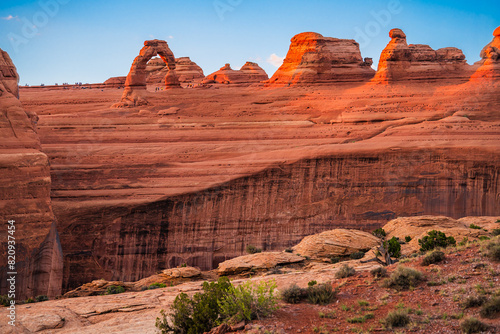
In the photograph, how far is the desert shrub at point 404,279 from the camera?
13656mm

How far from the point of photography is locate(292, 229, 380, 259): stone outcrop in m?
22.8

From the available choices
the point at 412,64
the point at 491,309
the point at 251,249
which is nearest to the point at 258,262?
the point at 251,249

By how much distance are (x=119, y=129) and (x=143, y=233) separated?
9976mm

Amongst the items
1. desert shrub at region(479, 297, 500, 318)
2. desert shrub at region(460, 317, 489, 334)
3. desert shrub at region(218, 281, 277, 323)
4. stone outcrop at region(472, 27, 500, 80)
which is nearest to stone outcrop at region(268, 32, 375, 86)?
stone outcrop at region(472, 27, 500, 80)

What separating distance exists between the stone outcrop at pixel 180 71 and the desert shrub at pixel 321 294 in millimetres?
57778

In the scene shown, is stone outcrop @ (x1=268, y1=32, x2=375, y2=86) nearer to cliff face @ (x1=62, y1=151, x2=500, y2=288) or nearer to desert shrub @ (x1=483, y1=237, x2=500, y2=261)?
cliff face @ (x1=62, y1=151, x2=500, y2=288)

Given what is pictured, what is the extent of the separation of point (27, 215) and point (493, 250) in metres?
19.0

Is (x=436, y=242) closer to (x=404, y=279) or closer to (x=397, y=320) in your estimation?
(x=404, y=279)

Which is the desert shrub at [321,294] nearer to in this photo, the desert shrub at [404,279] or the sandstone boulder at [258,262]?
the desert shrub at [404,279]

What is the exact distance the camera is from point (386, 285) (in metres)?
13.9

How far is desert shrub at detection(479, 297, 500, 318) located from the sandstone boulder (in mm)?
10725

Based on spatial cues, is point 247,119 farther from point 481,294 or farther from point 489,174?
point 481,294

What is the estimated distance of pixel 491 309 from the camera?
11.2 meters

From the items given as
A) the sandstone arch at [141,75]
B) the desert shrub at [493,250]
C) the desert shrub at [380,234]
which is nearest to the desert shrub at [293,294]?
the desert shrub at [493,250]
